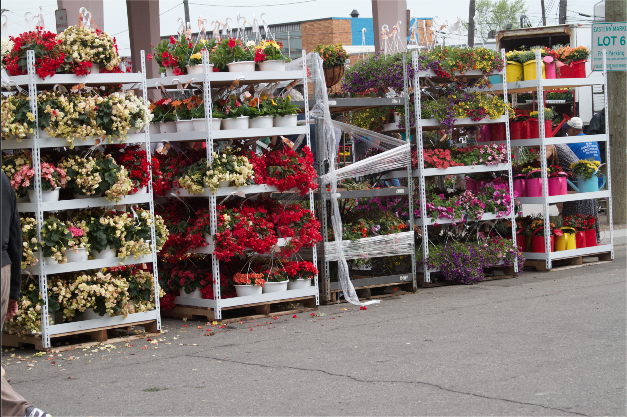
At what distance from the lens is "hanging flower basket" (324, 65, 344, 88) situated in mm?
8734

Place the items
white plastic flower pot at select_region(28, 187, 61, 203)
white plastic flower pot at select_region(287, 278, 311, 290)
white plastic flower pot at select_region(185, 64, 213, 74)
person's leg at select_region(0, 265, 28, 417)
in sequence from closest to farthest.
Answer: person's leg at select_region(0, 265, 28, 417)
white plastic flower pot at select_region(28, 187, 61, 203)
white plastic flower pot at select_region(185, 64, 213, 74)
white plastic flower pot at select_region(287, 278, 311, 290)

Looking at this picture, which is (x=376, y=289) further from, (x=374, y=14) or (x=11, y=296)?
(x=374, y=14)

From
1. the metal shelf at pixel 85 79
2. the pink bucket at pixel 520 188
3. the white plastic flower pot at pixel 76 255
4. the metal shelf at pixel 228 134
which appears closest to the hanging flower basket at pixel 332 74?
the metal shelf at pixel 228 134

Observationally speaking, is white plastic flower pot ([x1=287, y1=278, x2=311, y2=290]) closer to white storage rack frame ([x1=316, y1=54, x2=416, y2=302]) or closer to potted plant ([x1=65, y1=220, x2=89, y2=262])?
white storage rack frame ([x1=316, y1=54, x2=416, y2=302])

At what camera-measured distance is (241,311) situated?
8.25 metres

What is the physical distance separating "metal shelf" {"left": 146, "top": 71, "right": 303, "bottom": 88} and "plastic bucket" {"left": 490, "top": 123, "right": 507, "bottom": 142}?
343 centimetres

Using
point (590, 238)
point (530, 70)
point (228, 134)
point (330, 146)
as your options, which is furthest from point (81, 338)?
point (590, 238)

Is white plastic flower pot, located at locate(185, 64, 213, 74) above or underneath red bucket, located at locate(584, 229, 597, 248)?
above

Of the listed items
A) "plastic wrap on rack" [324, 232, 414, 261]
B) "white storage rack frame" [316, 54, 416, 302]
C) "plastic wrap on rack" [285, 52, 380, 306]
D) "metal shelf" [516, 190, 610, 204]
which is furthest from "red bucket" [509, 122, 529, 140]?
"plastic wrap on rack" [285, 52, 380, 306]

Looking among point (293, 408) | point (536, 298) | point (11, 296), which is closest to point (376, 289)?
point (536, 298)

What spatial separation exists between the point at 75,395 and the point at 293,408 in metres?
1.60

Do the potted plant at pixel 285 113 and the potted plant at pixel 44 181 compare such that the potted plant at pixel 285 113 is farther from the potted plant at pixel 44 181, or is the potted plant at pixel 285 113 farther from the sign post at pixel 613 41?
the sign post at pixel 613 41

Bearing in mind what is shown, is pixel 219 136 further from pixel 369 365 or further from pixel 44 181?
pixel 369 365

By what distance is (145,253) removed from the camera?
22.7 feet
